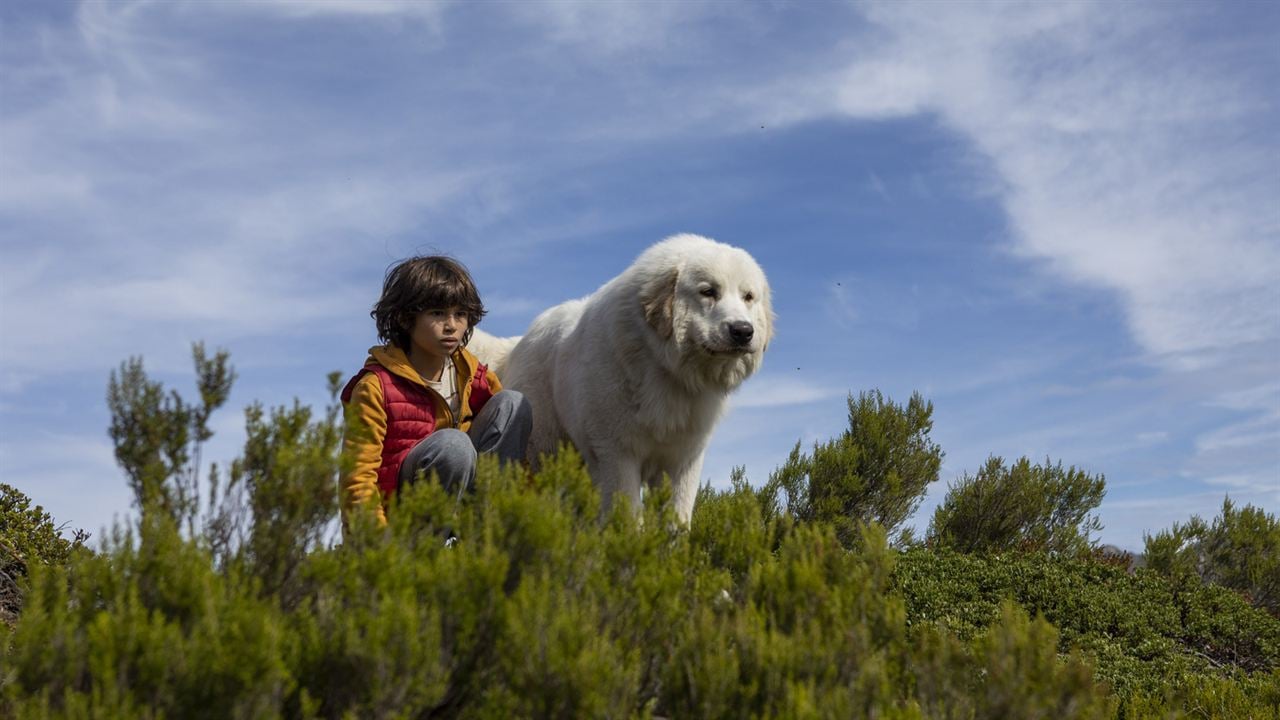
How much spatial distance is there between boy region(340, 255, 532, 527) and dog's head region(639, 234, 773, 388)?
3.38 ft

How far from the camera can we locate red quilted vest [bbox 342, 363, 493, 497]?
5242 mm

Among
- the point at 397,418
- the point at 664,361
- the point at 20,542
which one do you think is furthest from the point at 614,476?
the point at 20,542

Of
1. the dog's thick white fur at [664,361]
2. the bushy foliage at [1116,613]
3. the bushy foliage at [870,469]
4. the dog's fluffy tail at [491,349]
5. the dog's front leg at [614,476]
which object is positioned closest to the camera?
the dog's thick white fur at [664,361]

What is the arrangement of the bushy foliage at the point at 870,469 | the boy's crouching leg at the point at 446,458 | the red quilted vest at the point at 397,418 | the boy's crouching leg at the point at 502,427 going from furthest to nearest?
the bushy foliage at the point at 870,469 < the boy's crouching leg at the point at 502,427 < the red quilted vest at the point at 397,418 < the boy's crouching leg at the point at 446,458

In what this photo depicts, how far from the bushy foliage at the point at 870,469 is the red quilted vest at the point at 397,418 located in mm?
6368

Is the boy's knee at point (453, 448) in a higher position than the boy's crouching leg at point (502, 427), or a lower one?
lower

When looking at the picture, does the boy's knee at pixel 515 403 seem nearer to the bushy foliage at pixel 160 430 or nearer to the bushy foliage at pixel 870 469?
the bushy foliage at pixel 160 430

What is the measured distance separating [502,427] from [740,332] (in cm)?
150

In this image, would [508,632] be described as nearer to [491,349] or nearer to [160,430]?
[160,430]

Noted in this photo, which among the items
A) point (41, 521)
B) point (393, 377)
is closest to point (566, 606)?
point (393, 377)

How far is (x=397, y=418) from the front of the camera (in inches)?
208

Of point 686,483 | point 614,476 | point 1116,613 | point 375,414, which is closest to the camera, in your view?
point 375,414

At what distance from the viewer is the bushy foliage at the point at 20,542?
6.75 m

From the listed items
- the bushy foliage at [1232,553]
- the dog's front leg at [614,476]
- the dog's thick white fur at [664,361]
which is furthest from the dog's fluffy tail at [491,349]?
the bushy foliage at [1232,553]
